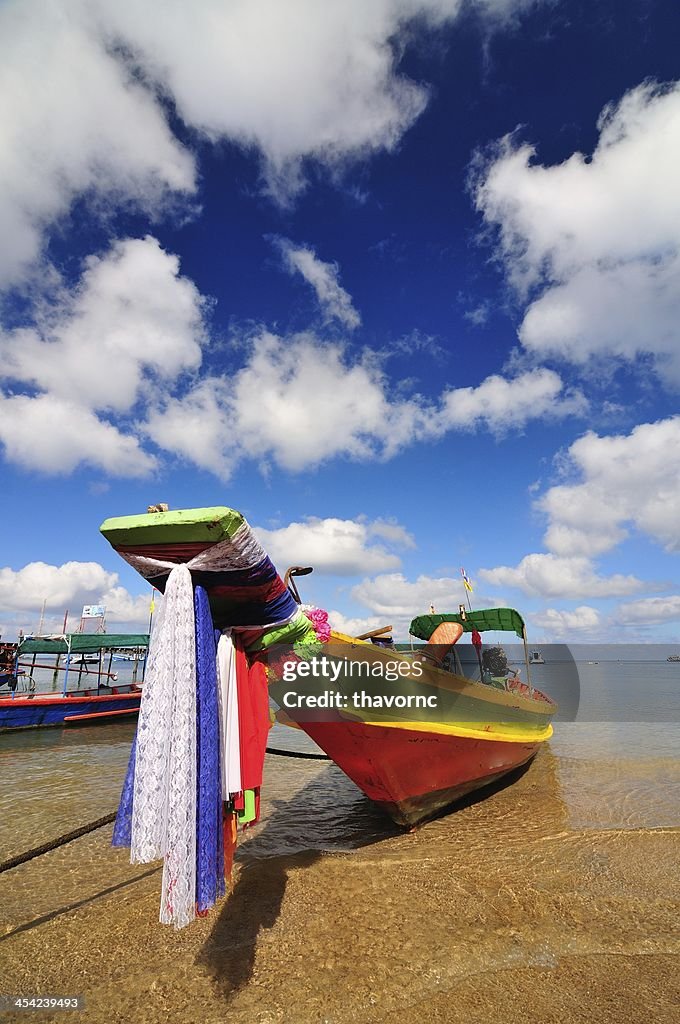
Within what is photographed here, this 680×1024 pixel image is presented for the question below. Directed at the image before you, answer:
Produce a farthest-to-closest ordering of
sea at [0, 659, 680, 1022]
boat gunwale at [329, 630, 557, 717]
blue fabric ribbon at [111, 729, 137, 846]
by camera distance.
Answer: boat gunwale at [329, 630, 557, 717], sea at [0, 659, 680, 1022], blue fabric ribbon at [111, 729, 137, 846]

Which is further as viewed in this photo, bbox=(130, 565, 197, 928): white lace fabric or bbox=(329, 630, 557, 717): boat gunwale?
bbox=(329, 630, 557, 717): boat gunwale

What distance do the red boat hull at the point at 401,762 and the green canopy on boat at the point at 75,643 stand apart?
20.2m

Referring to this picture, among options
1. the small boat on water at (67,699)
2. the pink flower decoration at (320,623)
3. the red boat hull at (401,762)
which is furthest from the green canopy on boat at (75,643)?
the pink flower decoration at (320,623)

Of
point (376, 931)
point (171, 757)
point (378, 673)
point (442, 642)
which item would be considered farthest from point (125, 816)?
point (442, 642)

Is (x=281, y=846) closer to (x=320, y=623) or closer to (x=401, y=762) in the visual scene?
(x=401, y=762)

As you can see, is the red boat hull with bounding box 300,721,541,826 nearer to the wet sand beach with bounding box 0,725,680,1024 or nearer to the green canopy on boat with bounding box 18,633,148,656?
the wet sand beach with bounding box 0,725,680,1024

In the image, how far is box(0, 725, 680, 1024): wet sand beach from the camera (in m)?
3.87

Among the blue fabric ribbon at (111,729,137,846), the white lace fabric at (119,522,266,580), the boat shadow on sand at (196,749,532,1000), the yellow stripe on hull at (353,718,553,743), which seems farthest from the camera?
the yellow stripe on hull at (353,718,553,743)

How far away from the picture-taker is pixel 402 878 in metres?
5.77

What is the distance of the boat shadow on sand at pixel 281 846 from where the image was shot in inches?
174

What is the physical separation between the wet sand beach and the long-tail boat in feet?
3.03

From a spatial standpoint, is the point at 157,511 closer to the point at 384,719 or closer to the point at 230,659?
the point at 230,659

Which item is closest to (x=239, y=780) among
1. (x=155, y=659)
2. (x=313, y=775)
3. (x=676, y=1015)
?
(x=155, y=659)

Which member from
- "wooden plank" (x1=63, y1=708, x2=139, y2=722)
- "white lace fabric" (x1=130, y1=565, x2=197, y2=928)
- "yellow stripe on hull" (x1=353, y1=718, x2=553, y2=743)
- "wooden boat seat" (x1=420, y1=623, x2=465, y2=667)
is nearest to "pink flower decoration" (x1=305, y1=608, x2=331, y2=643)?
"white lace fabric" (x1=130, y1=565, x2=197, y2=928)
